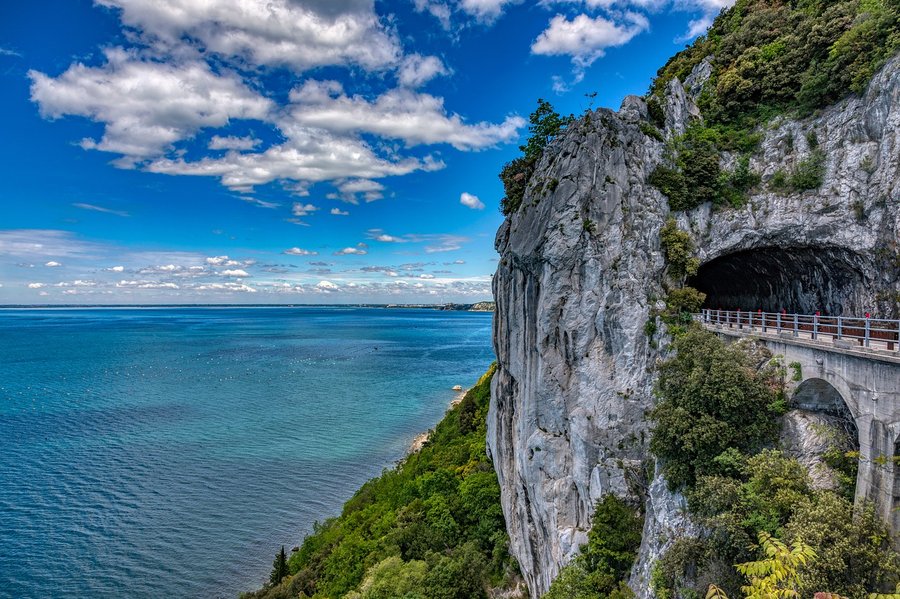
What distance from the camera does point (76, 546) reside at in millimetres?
33719

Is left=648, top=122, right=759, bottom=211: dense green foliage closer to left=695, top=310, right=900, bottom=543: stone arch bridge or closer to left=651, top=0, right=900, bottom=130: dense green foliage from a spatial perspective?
left=651, top=0, right=900, bottom=130: dense green foliage

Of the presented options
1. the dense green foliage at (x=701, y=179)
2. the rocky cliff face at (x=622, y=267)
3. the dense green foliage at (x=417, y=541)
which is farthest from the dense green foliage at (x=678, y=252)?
the dense green foliage at (x=417, y=541)

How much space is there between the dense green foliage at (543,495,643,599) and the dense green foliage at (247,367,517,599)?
8392 mm

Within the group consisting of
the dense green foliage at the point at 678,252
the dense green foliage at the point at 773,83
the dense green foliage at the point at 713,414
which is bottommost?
the dense green foliage at the point at 713,414

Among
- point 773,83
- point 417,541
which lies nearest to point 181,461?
point 417,541

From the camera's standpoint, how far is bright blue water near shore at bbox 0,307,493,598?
3231cm

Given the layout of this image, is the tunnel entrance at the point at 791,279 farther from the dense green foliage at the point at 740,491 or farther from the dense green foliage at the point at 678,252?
the dense green foliage at the point at 740,491

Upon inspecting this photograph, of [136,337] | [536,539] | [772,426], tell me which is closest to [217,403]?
[536,539]

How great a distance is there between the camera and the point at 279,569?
31.0m

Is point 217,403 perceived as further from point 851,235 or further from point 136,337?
point 136,337

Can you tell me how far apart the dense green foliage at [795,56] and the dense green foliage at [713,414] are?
1720cm

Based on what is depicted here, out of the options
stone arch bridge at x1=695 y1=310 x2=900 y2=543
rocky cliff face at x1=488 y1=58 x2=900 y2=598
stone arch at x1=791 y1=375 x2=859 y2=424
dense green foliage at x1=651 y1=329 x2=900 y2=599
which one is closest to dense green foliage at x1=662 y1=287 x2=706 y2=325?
rocky cliff face at x1=488 y1=58 x2=900 y2=598

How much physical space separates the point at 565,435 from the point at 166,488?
122 feet

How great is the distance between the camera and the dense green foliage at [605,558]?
1862 centimetres
